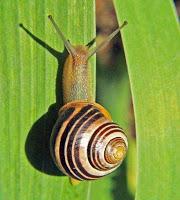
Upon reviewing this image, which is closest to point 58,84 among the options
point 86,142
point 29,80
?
point 29,80

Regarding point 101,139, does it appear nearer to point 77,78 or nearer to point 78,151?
point 78,151

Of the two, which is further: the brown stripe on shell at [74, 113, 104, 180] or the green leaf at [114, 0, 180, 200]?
the brown stripe on shell at [74, 113, 104, 180]

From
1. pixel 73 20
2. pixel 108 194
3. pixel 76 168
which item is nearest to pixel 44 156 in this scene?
pixel 76 168

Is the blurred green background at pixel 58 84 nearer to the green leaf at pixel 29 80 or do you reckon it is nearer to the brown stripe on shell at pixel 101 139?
the green leaf at pixel 29 80

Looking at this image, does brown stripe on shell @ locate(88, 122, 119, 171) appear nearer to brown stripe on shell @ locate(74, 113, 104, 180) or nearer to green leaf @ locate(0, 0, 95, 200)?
brown stripe on shell @ locate(74, 113, 104, 180)

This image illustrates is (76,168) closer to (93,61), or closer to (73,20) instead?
(93,61)

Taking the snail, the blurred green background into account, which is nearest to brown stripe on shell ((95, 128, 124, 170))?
the snail
